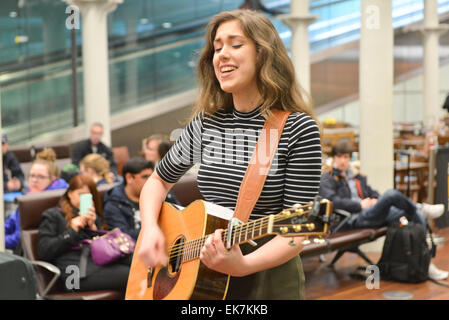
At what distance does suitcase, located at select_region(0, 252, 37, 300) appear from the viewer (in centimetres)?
111

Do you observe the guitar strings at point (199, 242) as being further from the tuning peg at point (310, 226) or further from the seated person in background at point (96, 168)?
the seated person in background at point (96, 168)

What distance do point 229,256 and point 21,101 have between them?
40.1ft

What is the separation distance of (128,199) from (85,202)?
19.2 inches

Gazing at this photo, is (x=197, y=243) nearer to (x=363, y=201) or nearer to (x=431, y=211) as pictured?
(x=431, y=211)

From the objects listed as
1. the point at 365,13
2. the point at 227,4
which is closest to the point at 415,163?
the point at 365,13

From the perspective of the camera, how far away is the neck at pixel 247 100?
1.63 m

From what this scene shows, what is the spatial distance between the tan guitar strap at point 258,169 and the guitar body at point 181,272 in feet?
0.22

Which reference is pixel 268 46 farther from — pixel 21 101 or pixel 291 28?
pixel 21 101

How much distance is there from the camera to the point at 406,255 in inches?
223

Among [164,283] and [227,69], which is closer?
[227,69]

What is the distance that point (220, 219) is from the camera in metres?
1.58

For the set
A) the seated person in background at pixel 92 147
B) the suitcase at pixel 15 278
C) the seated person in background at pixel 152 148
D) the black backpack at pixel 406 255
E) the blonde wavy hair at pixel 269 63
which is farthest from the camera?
the seated person in background at pixel 92 147

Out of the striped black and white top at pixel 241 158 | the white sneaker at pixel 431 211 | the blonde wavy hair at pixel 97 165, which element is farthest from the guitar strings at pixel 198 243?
the white sneaker at pixel 431 211

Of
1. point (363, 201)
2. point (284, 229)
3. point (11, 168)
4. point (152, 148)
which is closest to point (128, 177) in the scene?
point (152, 148)
